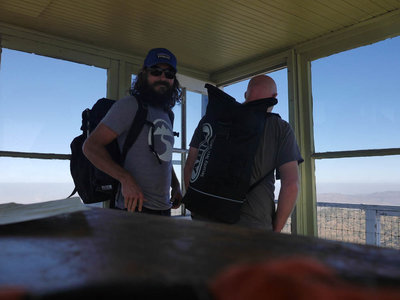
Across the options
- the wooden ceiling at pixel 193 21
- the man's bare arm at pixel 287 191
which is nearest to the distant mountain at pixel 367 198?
the wooden ceiling at pixel 193 21

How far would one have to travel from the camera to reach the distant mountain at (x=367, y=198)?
316 centimetres

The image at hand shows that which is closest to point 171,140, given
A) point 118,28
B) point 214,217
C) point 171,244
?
point 214,217

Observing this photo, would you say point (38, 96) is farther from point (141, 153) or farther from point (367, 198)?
point (367, 198)

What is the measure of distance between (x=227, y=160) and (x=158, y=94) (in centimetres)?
72

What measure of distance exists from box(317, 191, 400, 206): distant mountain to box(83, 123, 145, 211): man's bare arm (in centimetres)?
240

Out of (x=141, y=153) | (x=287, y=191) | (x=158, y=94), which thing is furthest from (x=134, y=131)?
(x=287, y=191)

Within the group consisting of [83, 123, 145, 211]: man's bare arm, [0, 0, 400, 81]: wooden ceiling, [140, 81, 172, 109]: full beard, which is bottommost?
[83, 123, 145, 211]: man's bare arm

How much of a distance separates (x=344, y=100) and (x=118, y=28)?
2514 mm

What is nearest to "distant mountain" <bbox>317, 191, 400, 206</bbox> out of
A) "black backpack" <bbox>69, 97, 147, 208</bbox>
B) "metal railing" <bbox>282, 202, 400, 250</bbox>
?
"metal railing" <bbox>282, 202, 400, 250</bbox>

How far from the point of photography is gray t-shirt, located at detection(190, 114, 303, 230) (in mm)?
1456

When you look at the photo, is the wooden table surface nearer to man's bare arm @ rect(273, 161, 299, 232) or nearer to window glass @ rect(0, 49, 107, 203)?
man's bare arm @ rect(273, 161, 299, 232)

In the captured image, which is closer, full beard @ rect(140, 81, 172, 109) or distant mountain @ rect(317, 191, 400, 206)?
full beard @ rect(140, 81, 172, 109)

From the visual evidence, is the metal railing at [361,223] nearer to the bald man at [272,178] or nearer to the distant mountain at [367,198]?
the distant mountain at [367,198]

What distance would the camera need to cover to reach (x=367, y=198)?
358cm
